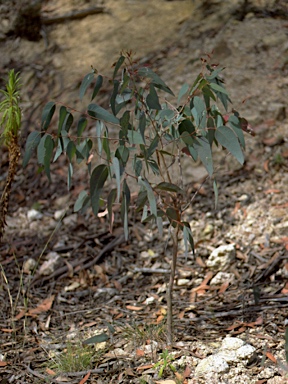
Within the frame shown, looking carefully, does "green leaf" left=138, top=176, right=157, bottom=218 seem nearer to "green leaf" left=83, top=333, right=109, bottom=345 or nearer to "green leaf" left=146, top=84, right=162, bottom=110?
"green leaf" left=146, top=84, right=162, bottom=110

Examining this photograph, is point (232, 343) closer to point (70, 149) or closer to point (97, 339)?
point (97, 339)

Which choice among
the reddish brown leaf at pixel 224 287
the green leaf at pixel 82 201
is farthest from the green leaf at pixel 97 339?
the reddish brown leaf at pixel 224 287

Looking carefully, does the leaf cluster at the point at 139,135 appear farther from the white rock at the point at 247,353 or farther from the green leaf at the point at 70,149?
the white rock at the point at 247,353

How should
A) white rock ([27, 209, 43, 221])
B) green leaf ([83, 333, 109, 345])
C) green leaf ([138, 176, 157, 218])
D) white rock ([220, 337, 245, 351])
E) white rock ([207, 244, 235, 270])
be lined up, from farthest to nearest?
white rock ([27, 209, 43, 221]) → white rock ([207, 244, 235, 270]) → green leaf ([83, 333, 109, 345]) → white rock ([220, 337, 245, 351]) → green leaf ([138, 176, 157, 218])

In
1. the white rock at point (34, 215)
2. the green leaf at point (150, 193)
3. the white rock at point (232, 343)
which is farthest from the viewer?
the white rock at point (34, 215)

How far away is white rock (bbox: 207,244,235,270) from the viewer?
2.95 metres

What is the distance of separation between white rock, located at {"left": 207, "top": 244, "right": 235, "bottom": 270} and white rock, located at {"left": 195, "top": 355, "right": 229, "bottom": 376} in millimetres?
794

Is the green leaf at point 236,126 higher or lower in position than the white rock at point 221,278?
higher

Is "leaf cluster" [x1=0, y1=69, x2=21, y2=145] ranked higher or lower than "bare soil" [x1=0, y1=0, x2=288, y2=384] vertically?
higher

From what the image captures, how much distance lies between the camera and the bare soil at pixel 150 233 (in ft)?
7.97

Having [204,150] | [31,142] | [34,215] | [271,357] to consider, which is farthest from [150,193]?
[34,215]

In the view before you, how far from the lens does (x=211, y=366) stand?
2172mm

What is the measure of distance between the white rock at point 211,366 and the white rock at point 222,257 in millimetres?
794

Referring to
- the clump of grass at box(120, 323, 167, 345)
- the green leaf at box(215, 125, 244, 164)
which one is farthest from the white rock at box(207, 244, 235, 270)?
the green leaf at box(215, 125, 244, 164)
